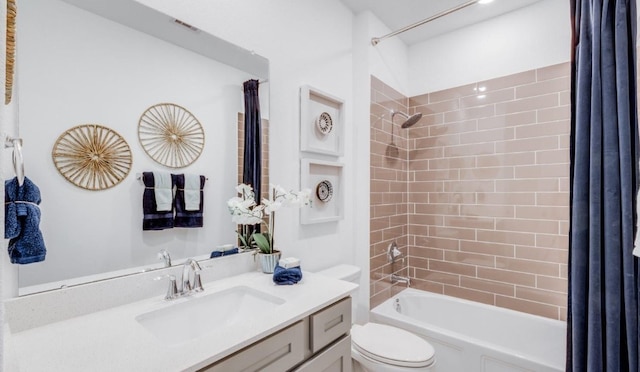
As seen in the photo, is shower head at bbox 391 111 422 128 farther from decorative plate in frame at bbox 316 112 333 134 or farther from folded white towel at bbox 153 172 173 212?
folded white towel at bbox 153 172 173 212

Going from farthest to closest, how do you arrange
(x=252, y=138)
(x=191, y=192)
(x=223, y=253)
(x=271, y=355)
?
(x=252, y=138), (x=223, y=253), (x=191, y=192), (x=271, y=355)

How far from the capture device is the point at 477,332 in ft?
7.54

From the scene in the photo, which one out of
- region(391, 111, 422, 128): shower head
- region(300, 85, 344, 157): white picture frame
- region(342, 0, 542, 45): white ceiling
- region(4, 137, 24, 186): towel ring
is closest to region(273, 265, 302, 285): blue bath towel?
region(300, 85, 344, 157): white picture frame

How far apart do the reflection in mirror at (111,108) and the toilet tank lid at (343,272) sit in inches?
28.0

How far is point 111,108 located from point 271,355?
3.45ft

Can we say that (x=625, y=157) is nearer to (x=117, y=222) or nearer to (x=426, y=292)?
(x=426, y=292)

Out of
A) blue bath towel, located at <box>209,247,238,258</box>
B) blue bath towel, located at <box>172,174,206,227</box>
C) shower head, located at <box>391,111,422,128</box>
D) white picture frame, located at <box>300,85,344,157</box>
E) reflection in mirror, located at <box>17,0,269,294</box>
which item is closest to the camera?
reflection in mirror, located at <box>17,0,269,294</box>

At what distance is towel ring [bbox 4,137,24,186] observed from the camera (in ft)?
2.94

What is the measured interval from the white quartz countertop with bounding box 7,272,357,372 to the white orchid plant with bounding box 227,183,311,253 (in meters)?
0.46

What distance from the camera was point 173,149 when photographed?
1317 millimetres

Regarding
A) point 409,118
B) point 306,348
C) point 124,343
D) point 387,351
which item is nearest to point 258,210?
point 306,348

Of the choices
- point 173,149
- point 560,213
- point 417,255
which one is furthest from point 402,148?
point 173,149

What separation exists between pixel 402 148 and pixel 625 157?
155cm

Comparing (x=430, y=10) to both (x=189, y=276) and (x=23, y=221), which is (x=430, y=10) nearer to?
(x=189, y=276)
